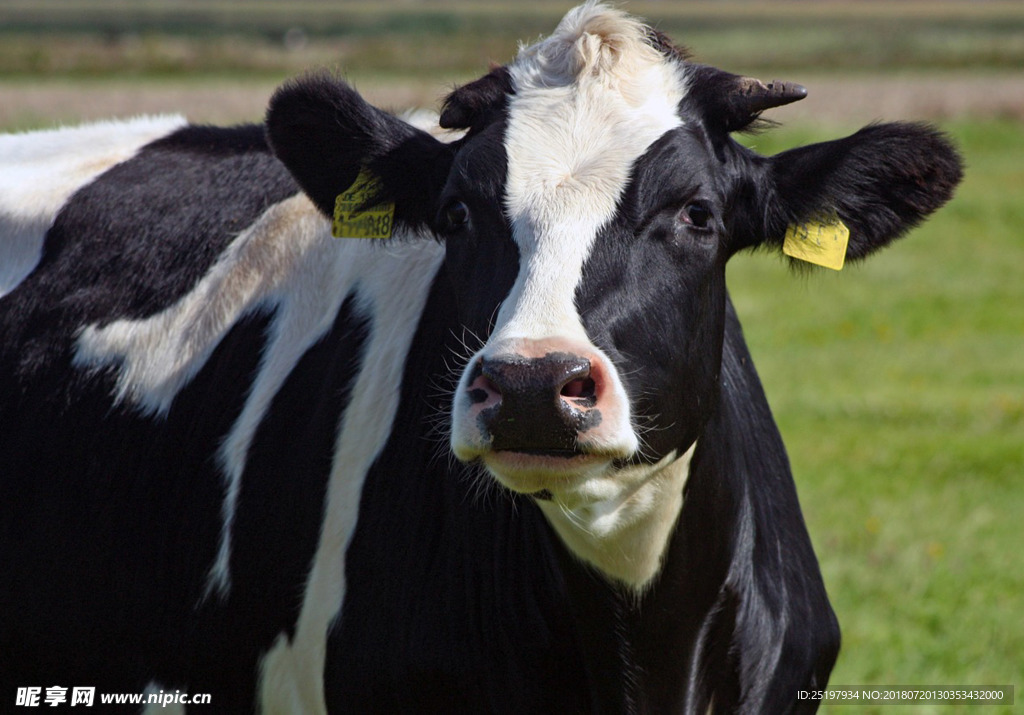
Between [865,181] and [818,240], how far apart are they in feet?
0.59

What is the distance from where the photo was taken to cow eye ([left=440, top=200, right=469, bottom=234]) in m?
2.97

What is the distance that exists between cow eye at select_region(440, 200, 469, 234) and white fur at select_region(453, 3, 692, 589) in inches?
6.4

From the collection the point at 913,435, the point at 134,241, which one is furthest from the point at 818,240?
the point at 913,435

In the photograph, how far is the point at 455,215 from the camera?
2.99 meters

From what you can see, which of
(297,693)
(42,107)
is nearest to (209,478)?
(297,693)

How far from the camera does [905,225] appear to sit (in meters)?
3.22

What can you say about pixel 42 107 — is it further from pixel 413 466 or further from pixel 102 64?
pixel 413 466

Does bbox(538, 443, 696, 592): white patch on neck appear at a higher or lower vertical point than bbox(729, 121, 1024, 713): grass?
Result: higher

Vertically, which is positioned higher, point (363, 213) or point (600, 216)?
point (600, 216)

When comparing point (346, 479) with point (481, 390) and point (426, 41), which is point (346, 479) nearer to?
point (481, 390)

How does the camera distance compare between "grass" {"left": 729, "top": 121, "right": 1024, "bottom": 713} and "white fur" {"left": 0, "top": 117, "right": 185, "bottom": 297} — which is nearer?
"white fur" {"left": 0, "top": 117, "right": 185, "bottom": 297}

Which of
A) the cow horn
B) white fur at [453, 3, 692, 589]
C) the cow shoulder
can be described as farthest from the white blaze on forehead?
the cow shoulder

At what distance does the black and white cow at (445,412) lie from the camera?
2746mm

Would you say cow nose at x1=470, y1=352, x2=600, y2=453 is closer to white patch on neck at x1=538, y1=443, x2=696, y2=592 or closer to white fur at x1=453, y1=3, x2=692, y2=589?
white fur at x1=453, y1=3, x2=692, y2=589
